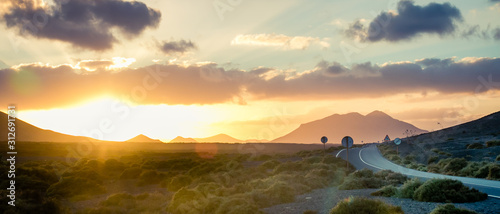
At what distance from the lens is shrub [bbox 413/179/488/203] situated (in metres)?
13.5

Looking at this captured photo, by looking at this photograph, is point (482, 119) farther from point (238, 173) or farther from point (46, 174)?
point (46, 174)

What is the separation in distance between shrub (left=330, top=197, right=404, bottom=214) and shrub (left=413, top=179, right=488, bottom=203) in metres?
3.28

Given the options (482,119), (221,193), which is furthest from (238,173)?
(482,119)

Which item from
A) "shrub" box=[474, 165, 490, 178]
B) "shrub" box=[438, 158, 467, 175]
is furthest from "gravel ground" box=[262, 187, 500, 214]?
"shrub" box=[438, 158, 467, 175]

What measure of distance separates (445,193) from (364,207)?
5.22 meters

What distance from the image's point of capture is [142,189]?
2825 cm

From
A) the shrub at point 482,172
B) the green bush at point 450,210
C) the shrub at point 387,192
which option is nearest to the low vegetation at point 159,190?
the shrub at point 387,192

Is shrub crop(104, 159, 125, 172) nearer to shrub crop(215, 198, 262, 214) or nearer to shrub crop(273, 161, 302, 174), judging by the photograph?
shrub crop(273, 161, 302, 174)

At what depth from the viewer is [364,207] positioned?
10742 millimetres

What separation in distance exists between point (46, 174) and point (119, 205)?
15.0 metres

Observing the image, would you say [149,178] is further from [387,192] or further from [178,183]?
[387,192]

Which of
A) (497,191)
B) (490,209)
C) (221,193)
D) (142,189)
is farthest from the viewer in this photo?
(142,189)

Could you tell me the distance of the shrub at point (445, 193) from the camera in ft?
44.2

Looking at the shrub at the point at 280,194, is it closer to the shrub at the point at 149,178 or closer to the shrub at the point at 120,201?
the shrub at the point at 120,201
